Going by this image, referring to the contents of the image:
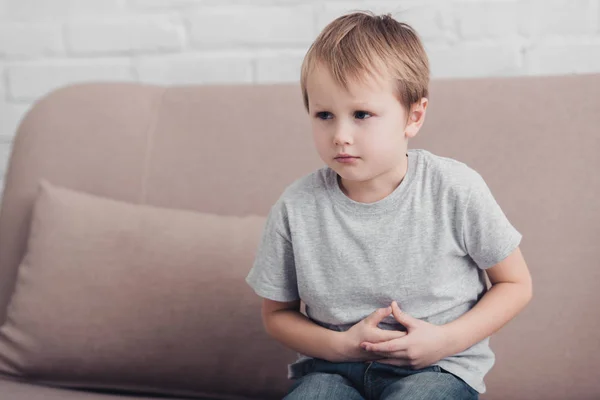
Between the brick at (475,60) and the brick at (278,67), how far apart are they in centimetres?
32

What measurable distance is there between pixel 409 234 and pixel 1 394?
0.78 m

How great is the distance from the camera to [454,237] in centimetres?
113

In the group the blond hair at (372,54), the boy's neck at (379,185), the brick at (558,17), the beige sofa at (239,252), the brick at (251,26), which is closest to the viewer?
the blond hair at (372,54)

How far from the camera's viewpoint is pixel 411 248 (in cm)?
112

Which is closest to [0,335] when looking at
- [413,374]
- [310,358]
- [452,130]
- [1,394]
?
[1,394]

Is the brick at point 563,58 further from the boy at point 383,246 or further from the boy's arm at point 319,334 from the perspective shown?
the boy's arm at point 319,334

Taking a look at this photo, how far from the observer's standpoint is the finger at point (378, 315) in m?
1.08

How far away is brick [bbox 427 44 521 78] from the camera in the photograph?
68.1 inches

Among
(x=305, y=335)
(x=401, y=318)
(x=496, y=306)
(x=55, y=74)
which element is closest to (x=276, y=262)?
(x=305, y=335)

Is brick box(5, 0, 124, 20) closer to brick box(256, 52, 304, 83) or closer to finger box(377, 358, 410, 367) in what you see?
brick box(256, 52, 304, 83)

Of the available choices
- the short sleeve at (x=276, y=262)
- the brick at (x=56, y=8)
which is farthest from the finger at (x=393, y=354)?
the brick at (x=56, y=8)

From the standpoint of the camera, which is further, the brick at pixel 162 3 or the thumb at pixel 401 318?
the brick at pixel 162 3

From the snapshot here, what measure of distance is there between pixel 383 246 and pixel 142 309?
1.76 ft

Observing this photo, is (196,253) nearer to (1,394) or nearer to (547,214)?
(1,394)
